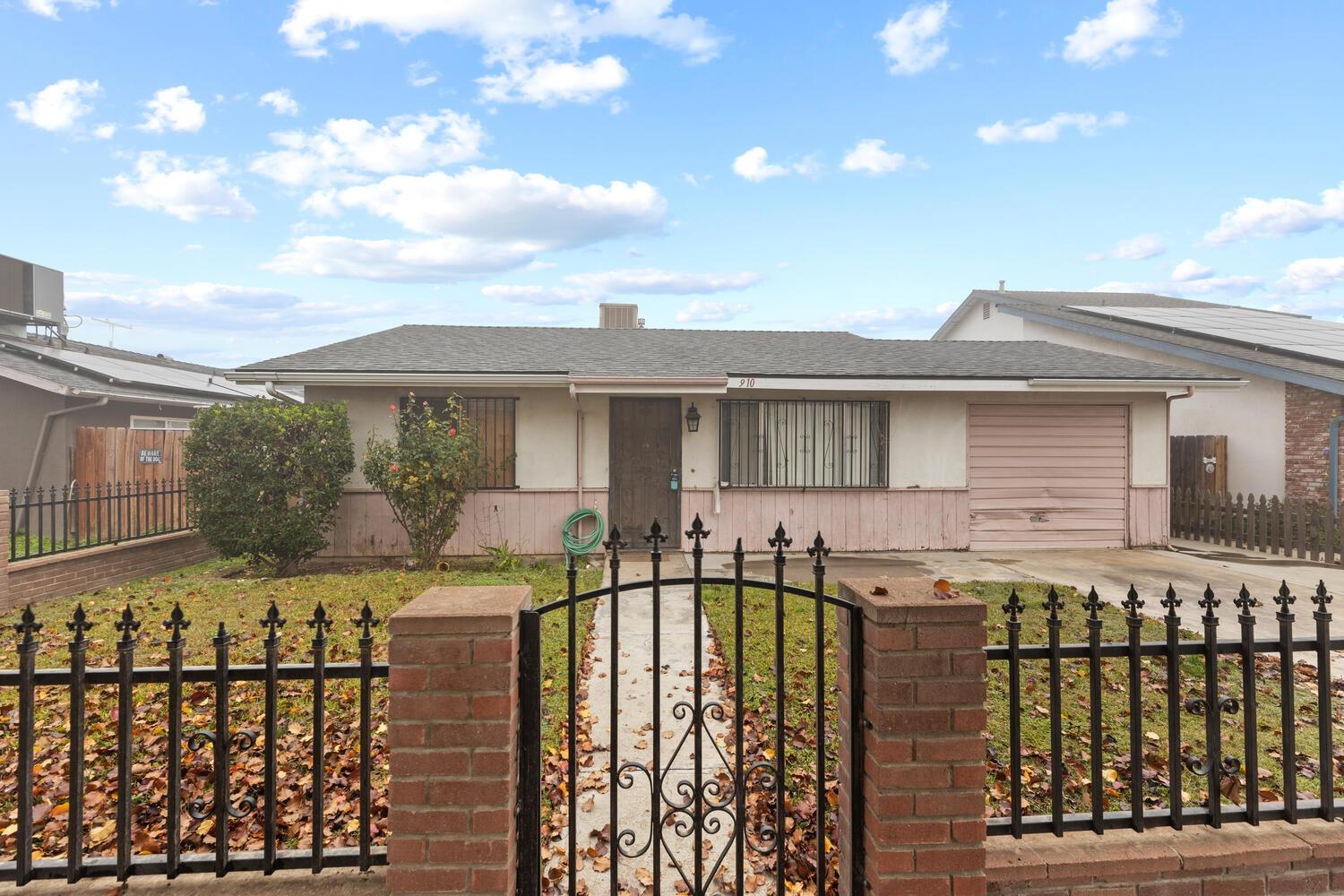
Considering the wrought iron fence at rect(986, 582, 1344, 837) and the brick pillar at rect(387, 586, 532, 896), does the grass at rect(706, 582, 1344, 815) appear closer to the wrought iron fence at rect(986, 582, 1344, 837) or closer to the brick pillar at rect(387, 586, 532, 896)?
the wrought iron fence at rect(986, 582, 1344, 837)

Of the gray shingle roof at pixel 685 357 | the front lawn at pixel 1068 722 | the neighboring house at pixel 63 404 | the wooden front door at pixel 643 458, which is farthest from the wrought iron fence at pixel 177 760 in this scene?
the neighboring house at pixel 63 404

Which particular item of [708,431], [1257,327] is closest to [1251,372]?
[1257,327]

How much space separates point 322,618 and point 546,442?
8.16 meters

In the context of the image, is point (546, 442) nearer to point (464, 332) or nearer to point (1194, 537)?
point (464, 332)

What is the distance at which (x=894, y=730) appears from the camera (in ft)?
6.48

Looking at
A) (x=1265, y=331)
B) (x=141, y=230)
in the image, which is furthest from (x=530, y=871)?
(x=141, y=230)

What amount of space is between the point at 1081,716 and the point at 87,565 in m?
10.5

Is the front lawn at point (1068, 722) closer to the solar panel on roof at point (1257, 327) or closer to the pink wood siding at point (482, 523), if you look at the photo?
the pink wood siding at point (482, 523)

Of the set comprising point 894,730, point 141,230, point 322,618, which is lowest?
point 894,730

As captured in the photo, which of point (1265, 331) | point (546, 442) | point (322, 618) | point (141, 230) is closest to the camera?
point (322, 618)

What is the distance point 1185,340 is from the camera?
13.6m

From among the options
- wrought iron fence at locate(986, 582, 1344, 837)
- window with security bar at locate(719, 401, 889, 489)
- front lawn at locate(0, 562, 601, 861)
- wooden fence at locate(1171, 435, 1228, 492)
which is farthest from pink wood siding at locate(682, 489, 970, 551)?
wrought iron fence at locate(986, 582, 1344, 837)

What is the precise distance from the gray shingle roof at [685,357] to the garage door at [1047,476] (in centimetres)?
81

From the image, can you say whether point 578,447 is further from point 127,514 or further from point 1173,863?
point 1173,863
